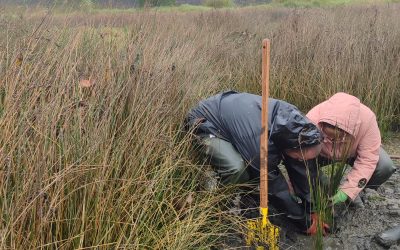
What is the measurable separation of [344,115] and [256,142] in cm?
61

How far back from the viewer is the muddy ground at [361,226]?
311cm

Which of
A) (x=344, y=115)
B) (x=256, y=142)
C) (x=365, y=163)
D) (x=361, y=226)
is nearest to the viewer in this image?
(x=256, y=142)

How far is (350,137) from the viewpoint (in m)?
3.08

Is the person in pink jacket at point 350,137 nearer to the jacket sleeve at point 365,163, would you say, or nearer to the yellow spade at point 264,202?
the jacket sleeve at point 365,163

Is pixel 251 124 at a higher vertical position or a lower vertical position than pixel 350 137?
higher

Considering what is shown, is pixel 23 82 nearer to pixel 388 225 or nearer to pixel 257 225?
pixel 257 225

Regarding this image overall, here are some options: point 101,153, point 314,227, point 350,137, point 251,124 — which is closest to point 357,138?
point 350,137

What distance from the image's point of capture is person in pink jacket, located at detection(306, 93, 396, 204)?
303 centimetres

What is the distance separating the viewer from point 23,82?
2344 mm

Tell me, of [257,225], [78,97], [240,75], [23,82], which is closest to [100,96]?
[78,97]

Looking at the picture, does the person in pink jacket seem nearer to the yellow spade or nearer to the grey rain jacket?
the grey rain jacket

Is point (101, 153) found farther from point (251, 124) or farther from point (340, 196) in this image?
point (340, 196)

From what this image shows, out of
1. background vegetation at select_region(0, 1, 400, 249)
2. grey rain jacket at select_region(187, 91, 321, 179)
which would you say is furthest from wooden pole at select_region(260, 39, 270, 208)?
background vegetation at select_region(0, 1, 400, 249)

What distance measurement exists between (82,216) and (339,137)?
1.83 metres
